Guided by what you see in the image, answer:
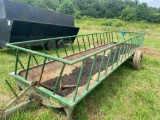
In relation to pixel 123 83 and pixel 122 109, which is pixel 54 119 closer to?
pixel 122 109

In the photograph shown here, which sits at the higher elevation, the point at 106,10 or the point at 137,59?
the point at 106,10

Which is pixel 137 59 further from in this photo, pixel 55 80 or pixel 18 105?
pixel 18 105

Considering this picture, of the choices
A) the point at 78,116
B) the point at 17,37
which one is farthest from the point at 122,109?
the point at 17,37

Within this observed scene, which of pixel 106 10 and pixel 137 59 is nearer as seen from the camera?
pixel 137 59

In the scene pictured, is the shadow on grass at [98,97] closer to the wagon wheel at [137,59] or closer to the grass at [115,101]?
the grass at [115,101]

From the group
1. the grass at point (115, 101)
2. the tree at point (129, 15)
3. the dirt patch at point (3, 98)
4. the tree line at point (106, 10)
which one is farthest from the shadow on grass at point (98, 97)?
the tree at point (129, 15)

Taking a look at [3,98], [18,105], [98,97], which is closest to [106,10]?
[98,97]

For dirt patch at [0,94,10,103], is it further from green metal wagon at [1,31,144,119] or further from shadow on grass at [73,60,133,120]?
shadow on grass at [73,60,133,120]

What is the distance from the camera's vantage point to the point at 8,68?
150 inches

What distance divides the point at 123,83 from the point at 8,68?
2836 mm

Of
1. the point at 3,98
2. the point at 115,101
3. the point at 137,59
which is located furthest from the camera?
the point at 137,59

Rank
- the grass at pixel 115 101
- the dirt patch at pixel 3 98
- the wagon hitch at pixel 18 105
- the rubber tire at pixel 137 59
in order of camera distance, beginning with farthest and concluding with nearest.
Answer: the rubber tire at pixel 137 59 → the dirt patch at pixel 3 98 → the grass at pixel 115 101 → the wagon hitch at pixel 18 105

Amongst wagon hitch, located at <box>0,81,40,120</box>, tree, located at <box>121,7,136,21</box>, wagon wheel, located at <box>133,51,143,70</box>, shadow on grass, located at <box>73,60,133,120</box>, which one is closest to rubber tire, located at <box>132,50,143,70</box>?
wagon wheel, located at <box>133,51,143,70</box>

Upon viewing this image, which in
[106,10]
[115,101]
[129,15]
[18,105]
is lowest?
[115,101]
